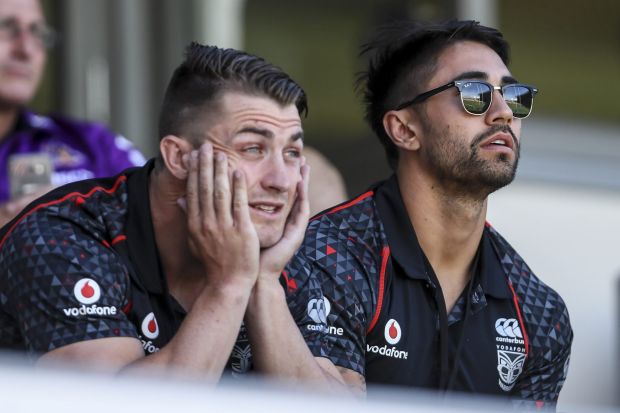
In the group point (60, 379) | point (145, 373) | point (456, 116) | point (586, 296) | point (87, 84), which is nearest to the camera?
point (60, 379)

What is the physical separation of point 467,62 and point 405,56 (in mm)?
204

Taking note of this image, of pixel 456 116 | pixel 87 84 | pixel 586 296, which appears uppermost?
pixel 456 116

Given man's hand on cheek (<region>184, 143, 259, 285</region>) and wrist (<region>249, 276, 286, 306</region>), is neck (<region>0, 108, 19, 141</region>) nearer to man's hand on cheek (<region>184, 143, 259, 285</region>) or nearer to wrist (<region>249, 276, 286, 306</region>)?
man's hand on cheek (<region>184, 143, 259, 285</region>)

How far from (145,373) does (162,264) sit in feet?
1.36

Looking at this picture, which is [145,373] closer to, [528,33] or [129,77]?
[129,77]

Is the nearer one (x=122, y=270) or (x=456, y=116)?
(x=122, y=270)

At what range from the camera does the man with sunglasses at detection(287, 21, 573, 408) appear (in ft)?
10.6

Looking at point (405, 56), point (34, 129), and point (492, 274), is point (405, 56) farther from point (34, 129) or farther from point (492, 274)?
point (34, 129)

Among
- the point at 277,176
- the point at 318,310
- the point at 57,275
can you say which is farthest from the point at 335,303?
the point at 57,275

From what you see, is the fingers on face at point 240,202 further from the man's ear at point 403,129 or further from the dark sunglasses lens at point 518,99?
the dark sunglasses lens at point 518,99

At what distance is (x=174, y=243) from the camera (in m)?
3.08

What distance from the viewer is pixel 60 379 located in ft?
5.41

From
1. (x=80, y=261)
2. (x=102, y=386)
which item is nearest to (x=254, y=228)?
(x=80, y=261)

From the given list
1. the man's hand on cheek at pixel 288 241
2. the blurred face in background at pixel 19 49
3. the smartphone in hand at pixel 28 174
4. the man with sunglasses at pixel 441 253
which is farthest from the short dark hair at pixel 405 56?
the blurred face in background at pixel 19 49
